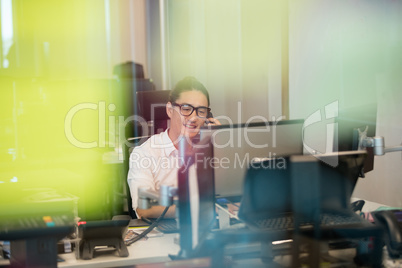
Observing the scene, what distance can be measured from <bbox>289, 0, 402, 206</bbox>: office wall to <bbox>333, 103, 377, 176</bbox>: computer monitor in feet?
1.84

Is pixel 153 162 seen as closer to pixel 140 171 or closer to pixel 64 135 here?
pixel 140 171

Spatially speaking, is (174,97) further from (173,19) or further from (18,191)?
(173,19)

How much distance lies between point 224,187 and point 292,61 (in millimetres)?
2157

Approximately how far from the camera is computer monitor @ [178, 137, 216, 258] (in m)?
1.36

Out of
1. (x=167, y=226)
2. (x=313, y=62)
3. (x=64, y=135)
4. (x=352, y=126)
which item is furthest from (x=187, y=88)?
(x=64, y=135)

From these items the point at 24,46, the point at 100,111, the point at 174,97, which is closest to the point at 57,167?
the point at 100,111

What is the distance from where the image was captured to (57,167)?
3855 mm

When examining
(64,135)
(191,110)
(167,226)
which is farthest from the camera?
(64,135)

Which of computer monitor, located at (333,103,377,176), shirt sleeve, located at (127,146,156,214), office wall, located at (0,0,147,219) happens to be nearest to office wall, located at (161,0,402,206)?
computer monitor, located at (333,103,377,176)

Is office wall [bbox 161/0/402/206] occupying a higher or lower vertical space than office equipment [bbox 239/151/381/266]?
higher

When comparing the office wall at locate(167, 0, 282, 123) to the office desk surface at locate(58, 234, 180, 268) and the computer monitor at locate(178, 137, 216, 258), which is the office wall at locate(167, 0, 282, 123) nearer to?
the office desk surface at locate(58, 234, 180, 268)

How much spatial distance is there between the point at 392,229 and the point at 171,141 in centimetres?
126

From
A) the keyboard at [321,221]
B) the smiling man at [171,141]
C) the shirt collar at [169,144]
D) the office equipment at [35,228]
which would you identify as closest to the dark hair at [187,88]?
the smiling man at [171,141]

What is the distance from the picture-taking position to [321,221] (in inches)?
59.8
